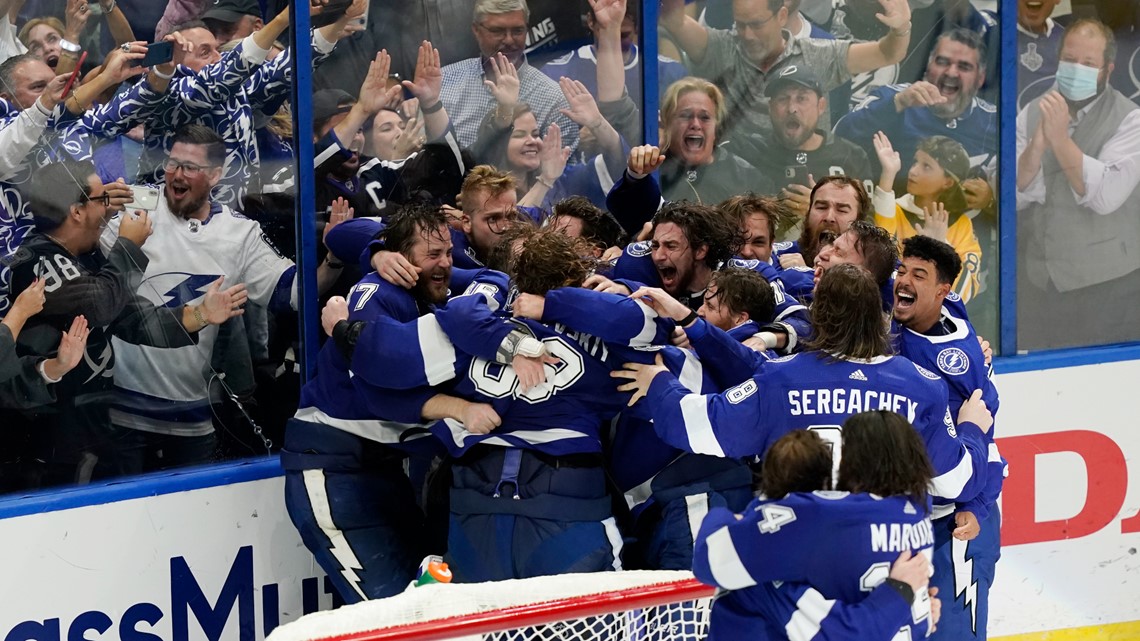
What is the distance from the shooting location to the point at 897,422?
2.83 meters

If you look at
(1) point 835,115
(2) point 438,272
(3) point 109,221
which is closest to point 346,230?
(2) point 438,272

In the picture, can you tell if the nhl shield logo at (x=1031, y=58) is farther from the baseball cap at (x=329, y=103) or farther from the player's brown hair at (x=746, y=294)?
the baseball cap at (x=329, y=103)

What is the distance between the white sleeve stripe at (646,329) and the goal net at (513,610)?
0.66 m

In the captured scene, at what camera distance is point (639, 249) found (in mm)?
4305

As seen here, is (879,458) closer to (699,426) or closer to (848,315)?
(848,315)

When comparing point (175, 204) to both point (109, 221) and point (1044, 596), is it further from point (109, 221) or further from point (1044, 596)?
point (1044, 596)

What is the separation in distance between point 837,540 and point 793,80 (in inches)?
114

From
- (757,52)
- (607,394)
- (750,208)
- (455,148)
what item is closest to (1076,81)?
(757,52)

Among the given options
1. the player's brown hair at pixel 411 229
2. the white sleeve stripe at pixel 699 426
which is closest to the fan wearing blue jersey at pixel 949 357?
the white sleeve stripe at pixel 699 426

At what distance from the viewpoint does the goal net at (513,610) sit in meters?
2.96

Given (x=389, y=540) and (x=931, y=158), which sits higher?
(x=931, y=158)

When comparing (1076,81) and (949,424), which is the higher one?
(1076,81)

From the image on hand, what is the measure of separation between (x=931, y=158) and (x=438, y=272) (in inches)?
91.2

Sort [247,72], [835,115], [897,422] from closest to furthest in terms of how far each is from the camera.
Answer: [897,422] < [247,72] < [835,115]
